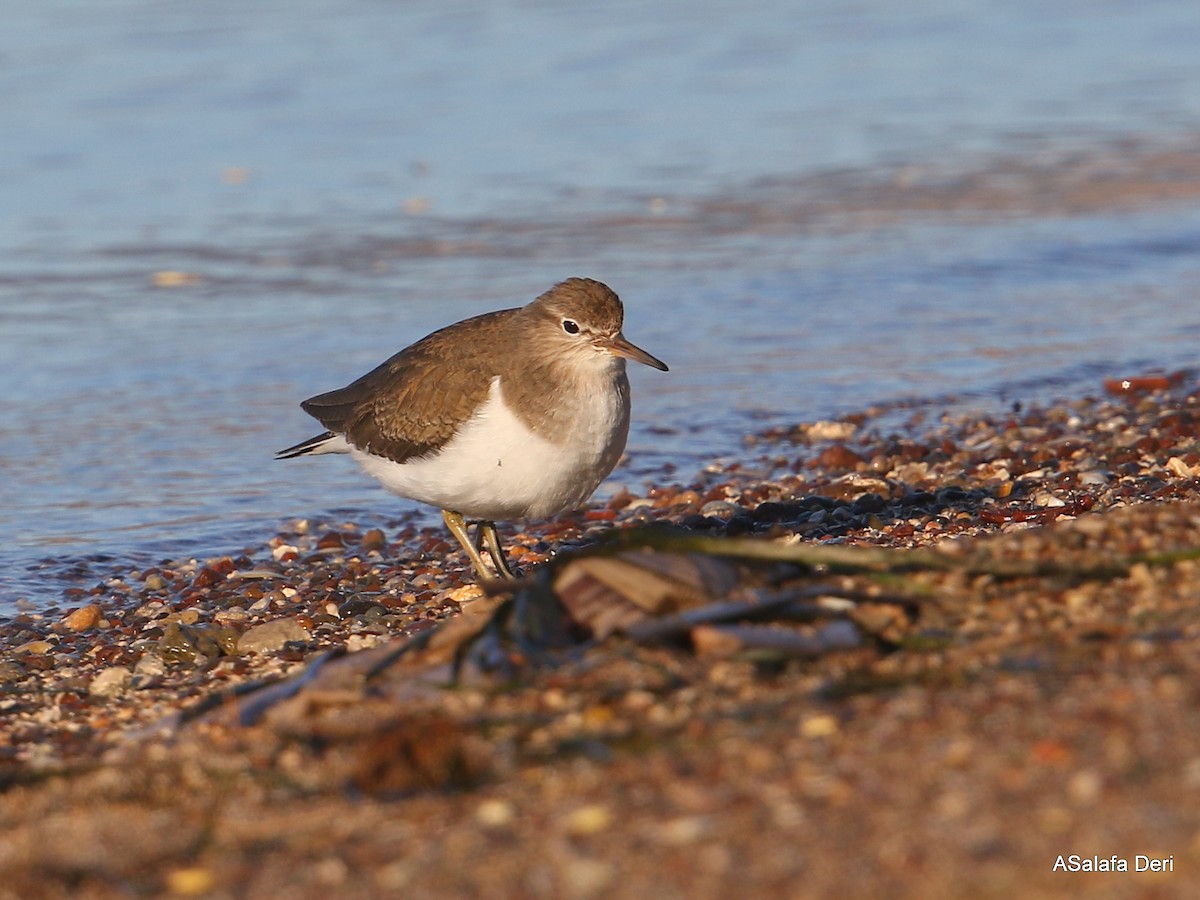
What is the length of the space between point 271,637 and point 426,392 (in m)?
1.12

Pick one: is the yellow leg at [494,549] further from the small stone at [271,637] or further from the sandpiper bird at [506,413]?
the small stone at [271,637]

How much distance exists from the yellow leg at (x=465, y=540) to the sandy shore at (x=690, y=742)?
93 cm

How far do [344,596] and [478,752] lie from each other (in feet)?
10.7

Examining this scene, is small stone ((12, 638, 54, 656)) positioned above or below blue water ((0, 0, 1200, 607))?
below

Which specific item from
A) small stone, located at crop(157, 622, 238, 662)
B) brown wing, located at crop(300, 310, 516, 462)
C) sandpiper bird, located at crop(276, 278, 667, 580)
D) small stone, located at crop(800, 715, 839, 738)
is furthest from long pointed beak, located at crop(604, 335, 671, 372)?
small stone, located at crop(800, 715, 839, 738)

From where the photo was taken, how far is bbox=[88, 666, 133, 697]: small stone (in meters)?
5.57

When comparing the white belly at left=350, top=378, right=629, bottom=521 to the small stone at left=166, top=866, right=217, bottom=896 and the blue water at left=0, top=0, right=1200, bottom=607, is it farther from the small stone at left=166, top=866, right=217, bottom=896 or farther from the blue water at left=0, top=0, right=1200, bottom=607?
the small stone at left=166, top=866, right=217, bottom=896

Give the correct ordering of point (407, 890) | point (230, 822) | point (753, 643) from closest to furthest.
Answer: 1. point (407, 890)
2. point (230, 822)
3. point (753, 643)

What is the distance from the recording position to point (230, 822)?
3.51 m

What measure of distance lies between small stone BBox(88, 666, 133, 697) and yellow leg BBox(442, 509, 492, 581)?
4.89 feet

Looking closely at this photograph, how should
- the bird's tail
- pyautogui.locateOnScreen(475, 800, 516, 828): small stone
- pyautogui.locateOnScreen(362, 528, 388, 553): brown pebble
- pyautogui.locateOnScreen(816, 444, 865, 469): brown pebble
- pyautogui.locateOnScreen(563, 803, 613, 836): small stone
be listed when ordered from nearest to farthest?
1. pyautogui.locateOnScreen(563, 803, 613, 836): small stone
2. pyautogui.locateOnScreen(475, 800, 516, 828): small stone
3. the bird's tail
4. pyautogui.locateOnScreen(362, 528, 388, 553): brown pebble
5. pyautogui.locateOnScreen(816, 444, 865, 469): brown pebble

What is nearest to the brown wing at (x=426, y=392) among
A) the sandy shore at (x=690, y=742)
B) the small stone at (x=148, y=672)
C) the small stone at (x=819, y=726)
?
the sandy shore at (x=690, y=742)

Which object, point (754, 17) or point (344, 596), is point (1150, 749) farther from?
point (754, 17)

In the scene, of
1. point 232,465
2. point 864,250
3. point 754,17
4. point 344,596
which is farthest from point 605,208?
point 754,17
